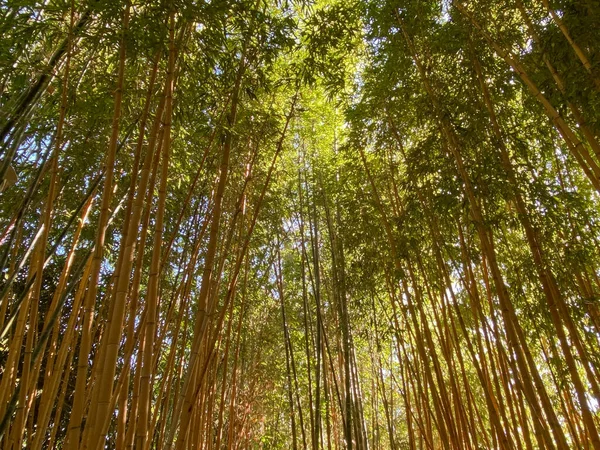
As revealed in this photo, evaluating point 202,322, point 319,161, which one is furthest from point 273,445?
point 202,322

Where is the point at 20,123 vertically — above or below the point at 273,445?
above

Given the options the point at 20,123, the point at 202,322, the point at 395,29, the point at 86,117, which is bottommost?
the point at 202,322

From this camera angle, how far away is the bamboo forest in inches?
81.1

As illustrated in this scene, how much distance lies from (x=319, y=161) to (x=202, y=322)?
368cm

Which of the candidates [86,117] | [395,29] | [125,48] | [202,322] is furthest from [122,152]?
[395,29]

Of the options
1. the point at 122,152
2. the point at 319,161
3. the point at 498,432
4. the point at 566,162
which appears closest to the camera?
the point at 498,432

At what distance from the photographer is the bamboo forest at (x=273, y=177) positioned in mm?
2061

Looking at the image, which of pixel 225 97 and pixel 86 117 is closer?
pixel 225 97

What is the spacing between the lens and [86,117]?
128 inches

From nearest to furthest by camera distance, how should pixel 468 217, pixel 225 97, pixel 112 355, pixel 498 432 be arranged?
pixel 112 355, pixel 498 432, pixel 225 97, pixel 468 217

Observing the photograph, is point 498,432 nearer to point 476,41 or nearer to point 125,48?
point 476,41

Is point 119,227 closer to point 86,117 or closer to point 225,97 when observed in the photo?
point 86,117

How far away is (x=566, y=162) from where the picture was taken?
147 inches

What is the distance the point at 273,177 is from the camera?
14.3ft
